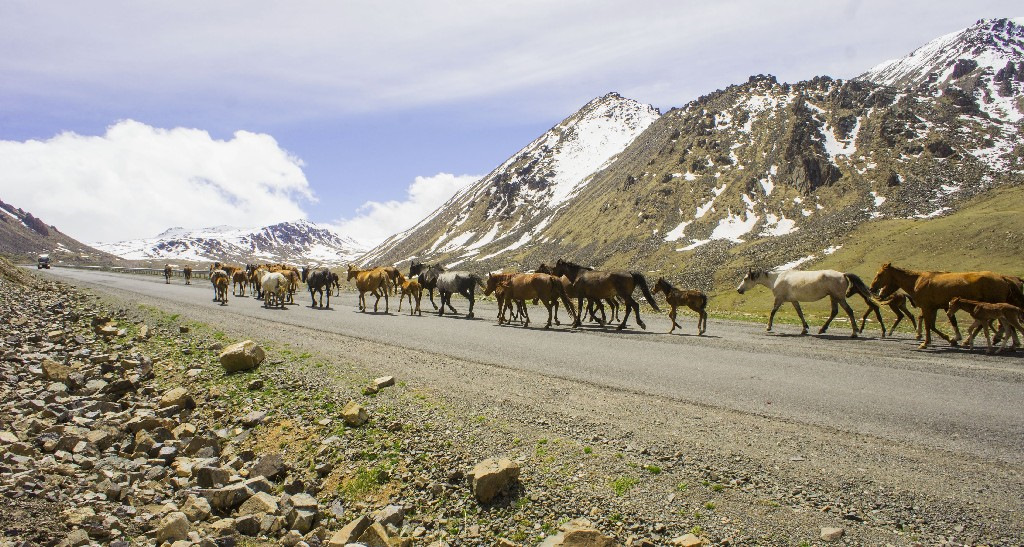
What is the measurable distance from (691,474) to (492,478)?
2.28 m

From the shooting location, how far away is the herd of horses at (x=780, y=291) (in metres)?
15.4

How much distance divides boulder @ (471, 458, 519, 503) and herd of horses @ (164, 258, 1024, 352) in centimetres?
1437

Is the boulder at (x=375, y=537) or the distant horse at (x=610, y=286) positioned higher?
the distant horse at (x=610, y=286)

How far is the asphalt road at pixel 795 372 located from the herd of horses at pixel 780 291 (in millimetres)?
948

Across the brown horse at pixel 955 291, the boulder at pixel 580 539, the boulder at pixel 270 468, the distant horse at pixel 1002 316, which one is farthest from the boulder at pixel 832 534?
the brown horse at pixel 955 291

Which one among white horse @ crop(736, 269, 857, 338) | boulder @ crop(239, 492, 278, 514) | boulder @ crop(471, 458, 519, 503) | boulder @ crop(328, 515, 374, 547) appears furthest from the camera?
white horse @ crop(736, 269, 857, 338)

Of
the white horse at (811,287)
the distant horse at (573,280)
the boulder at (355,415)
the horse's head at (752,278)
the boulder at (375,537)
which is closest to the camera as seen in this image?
the boulder at (375,537)

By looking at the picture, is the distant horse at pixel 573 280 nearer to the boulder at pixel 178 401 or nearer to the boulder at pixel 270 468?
the boulder at pixel 178 401

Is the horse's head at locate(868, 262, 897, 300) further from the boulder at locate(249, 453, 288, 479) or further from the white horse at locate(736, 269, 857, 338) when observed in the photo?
the boulder at locate(249, 453, 288, 479)

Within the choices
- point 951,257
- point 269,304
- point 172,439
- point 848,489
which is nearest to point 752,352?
point 848,489

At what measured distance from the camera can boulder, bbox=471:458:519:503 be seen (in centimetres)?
635

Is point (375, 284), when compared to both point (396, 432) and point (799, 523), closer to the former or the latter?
point (396, 432)

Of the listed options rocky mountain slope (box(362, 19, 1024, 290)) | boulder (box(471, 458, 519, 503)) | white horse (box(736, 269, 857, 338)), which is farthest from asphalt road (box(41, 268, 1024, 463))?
rocky mountain slope (box(362, 19, 1024, 290))

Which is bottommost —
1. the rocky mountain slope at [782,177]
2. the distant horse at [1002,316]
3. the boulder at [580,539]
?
the boulder at [580,539]
